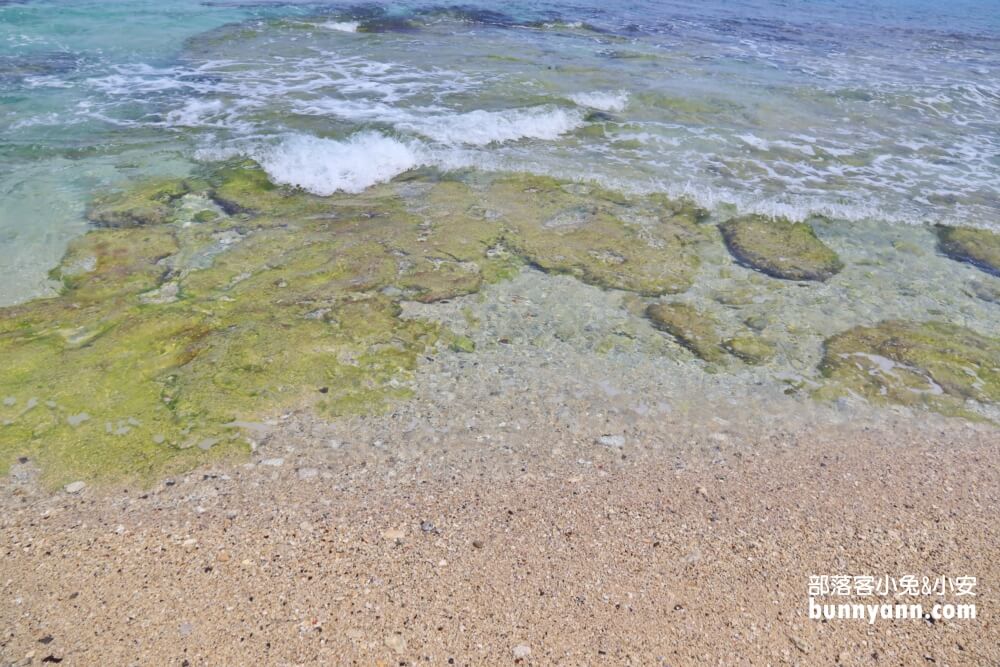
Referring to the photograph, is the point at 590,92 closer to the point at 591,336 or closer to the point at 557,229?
the point at 557,229

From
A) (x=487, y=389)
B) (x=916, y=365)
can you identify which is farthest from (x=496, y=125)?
(x=916, y=365)

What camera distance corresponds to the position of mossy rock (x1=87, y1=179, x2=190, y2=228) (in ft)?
24.6

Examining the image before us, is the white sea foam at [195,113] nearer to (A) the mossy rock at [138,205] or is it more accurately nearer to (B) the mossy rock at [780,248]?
(A) the mossy rock at [138,205]

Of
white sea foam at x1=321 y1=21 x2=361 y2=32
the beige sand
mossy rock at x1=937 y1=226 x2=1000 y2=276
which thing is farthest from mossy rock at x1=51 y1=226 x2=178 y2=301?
white sea foam at x1=321 y1=21 x2=361 y2=32

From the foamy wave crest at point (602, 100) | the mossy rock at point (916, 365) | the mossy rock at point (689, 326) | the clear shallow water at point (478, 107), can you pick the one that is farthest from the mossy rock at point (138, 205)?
the foamy wave crest at point (602, 100)

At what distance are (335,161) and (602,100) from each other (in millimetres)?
6276

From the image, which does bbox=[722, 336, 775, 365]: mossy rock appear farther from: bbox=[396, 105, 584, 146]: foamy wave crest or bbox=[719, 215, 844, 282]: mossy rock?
bbox=[396, 105, 584, 146]: foamy wave crest

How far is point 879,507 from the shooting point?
427cm

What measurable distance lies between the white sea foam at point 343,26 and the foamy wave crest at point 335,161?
1035 cm

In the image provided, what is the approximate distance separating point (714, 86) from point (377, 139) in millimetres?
8501

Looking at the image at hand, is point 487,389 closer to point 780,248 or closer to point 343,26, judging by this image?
point 780,248

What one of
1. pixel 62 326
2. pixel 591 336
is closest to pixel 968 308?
pixel 591 336

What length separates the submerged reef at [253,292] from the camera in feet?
15.5

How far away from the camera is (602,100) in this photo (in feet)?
43.1
